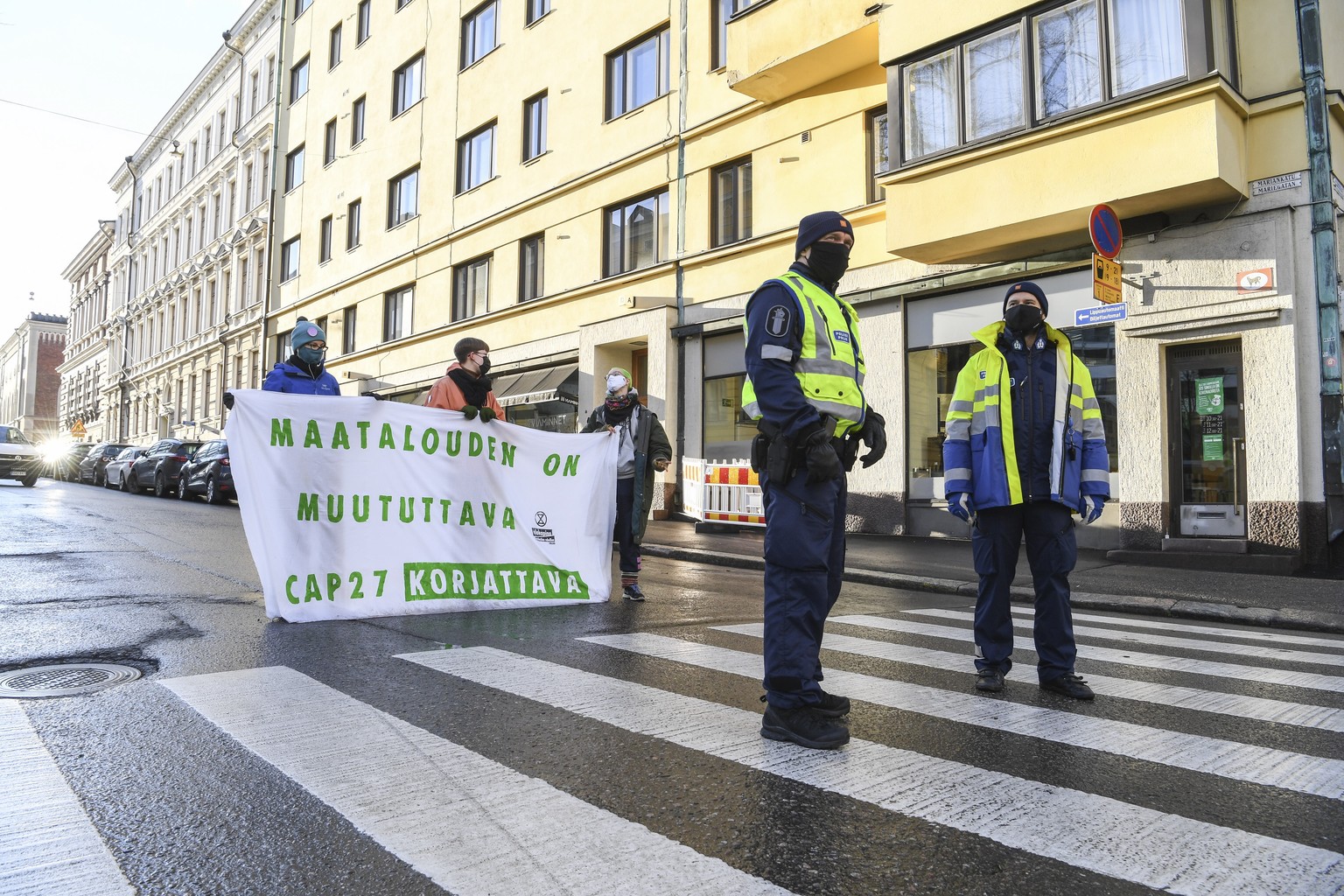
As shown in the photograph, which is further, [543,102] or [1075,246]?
[543,102]

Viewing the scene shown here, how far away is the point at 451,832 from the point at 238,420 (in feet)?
15.3

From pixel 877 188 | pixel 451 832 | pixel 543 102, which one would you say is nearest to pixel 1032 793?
pixel 451 832

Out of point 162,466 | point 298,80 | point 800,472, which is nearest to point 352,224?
point 298,80

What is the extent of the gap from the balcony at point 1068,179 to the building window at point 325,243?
24.9m

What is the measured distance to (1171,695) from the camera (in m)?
4.62

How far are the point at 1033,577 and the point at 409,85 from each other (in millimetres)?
28727

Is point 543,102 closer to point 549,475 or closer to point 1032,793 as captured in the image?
point 549,475

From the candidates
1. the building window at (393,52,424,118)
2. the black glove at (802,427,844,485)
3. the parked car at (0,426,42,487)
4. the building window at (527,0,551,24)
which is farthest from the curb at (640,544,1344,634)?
the parked car at (0,426,42,487)

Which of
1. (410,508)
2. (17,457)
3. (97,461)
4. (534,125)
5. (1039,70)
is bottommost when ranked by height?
(410,508)

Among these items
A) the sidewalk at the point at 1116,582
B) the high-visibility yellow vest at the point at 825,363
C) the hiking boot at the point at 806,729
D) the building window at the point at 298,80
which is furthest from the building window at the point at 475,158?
the hiking boot at the point at 806,729

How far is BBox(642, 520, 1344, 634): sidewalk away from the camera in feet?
27.1

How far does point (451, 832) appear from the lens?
2.66 m

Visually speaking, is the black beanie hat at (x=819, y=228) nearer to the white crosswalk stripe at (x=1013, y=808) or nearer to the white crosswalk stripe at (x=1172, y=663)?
the white crosswalk stripe at (x=1013, y=808)

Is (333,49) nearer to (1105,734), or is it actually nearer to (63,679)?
(63,679)
